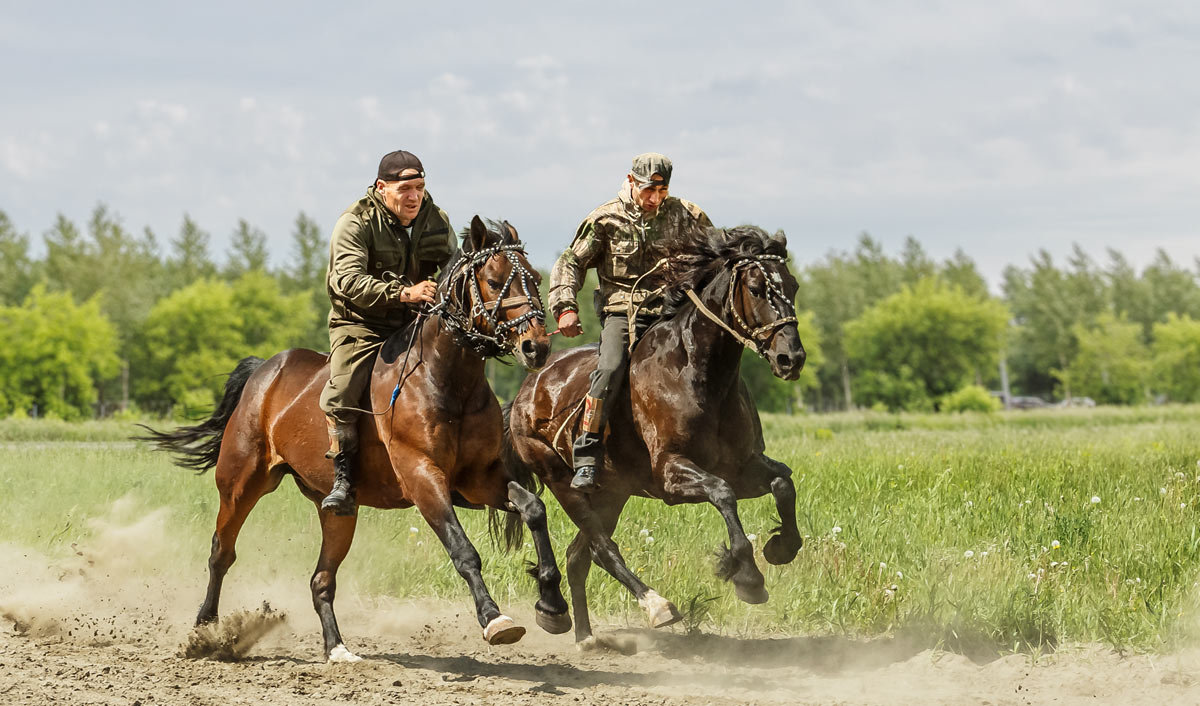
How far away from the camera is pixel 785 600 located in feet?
26.6

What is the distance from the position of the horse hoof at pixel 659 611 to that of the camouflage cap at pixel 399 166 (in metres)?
3.01

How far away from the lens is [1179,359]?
2749 inches

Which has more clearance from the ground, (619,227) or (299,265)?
(299,265)

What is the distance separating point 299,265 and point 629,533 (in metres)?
67.4

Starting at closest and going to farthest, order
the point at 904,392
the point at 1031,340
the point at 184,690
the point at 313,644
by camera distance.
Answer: the point at 184,690 < the point at 313,644 < the point at 904,392 < the point at 1031,340

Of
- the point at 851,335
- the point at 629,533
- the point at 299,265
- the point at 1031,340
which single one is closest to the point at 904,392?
the point at 851,335

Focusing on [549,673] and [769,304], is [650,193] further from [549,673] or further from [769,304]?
[549,673]

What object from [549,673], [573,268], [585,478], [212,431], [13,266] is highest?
[13,266]

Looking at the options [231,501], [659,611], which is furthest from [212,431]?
[659,611]

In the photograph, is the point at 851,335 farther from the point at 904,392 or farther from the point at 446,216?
the point at 446,216

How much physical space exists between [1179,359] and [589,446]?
7215 centimetres

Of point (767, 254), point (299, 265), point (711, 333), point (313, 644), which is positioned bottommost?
point (313, 644)

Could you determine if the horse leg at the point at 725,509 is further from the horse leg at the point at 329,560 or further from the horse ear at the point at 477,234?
the horse leg at the point at 329,560

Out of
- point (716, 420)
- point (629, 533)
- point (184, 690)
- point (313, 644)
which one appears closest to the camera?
point (184, 690)
